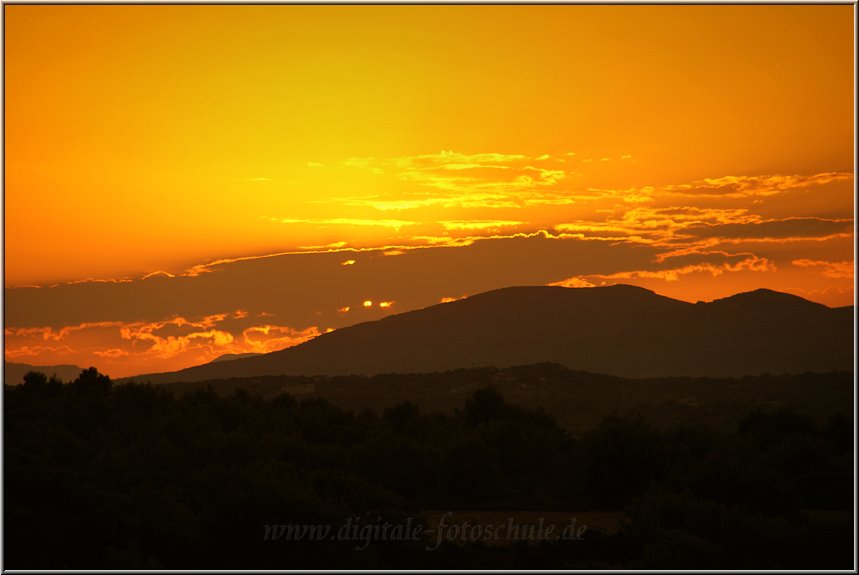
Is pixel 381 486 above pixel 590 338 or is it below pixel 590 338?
above

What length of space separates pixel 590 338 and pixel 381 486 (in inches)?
4997

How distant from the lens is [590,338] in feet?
504

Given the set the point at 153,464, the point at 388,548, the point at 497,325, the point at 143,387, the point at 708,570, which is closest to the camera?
the point at 708,570

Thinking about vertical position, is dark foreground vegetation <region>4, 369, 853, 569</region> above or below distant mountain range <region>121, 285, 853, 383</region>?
above

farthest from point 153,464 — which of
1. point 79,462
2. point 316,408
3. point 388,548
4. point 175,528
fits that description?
point 316,408

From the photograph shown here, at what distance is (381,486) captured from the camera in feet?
96.8

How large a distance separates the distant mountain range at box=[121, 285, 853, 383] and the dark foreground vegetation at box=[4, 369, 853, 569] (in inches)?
3785

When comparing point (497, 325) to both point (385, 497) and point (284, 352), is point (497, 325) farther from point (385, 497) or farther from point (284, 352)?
point (385, 497)

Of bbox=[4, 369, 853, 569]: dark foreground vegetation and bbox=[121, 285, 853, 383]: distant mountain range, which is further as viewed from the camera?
bbox=[121, 285, 853, 383]: distant mountain range

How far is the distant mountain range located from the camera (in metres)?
134

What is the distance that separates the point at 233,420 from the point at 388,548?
67.6 ft

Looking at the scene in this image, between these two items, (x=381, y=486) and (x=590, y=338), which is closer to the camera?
(x=381, y=486)

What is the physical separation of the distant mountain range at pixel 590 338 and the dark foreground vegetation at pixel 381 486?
315ft

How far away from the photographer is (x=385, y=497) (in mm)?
23672
